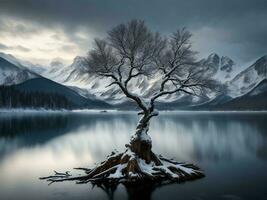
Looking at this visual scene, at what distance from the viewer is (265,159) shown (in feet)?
155

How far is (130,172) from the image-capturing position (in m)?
32.2

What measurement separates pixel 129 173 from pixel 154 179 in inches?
102

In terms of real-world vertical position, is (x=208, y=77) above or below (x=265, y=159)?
above

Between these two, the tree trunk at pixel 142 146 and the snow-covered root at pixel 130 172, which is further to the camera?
the tree trunk at pixel 142 146

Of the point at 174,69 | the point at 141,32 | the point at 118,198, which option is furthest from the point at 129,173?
the point at 141,32

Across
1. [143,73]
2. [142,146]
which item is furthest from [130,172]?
[143,73]

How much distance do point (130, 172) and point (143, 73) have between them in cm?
1100

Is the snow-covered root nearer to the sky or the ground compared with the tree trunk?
nearer to the ground

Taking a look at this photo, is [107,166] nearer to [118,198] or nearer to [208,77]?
[118,198]

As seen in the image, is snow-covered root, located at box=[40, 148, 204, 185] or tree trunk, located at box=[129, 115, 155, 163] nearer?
snow-covered root, located at box=[40, 148, 204, 185]

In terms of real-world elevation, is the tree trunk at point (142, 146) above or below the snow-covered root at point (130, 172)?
above

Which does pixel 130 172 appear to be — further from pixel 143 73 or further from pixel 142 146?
pixel 143 73

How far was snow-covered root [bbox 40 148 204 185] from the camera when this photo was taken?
3219 cm

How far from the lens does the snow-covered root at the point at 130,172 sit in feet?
106
